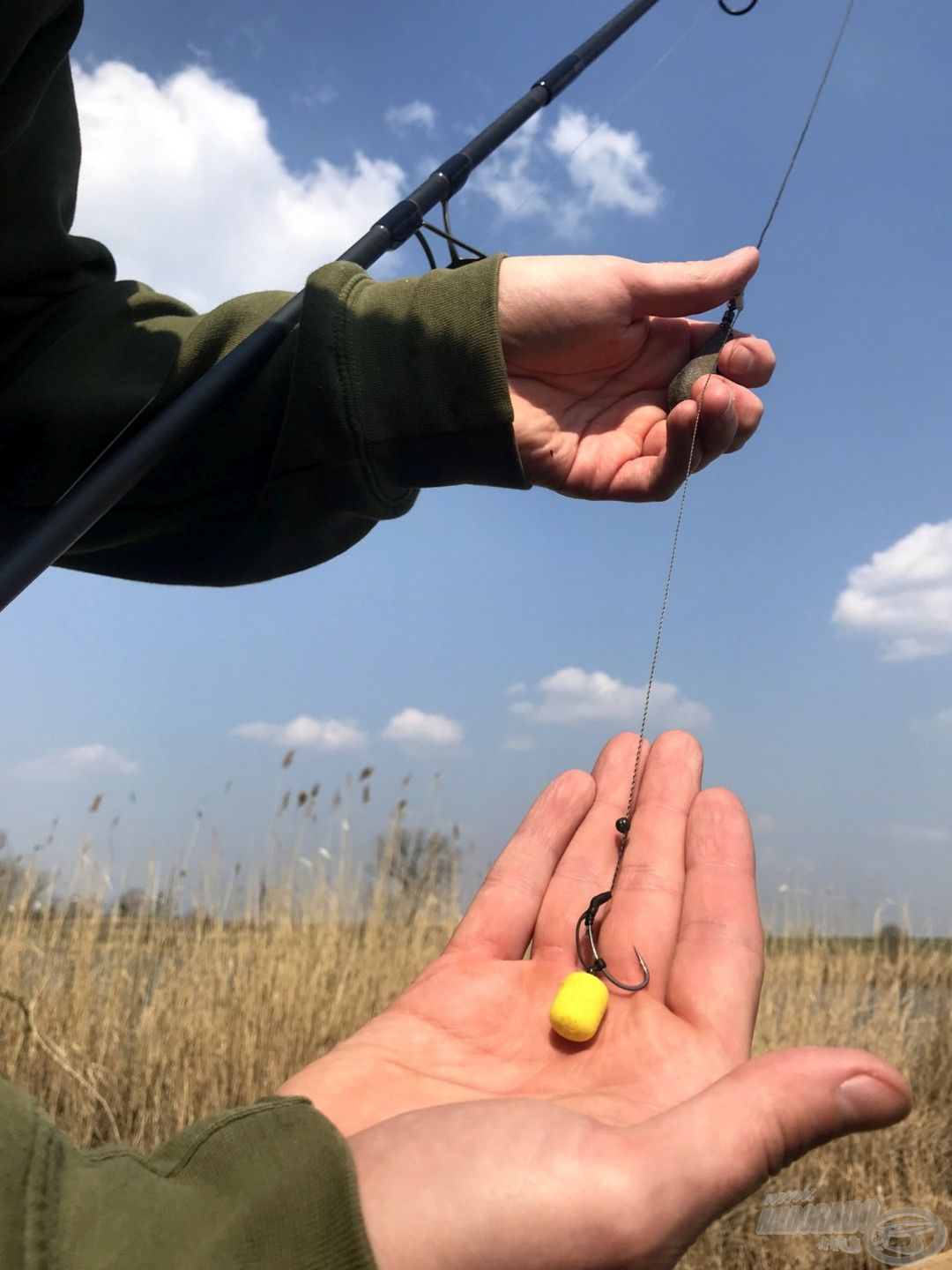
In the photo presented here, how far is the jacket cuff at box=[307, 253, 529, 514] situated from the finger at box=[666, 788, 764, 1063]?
74 centimetres

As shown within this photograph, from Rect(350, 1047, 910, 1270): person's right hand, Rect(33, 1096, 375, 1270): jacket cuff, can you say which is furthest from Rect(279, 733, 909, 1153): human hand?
Rect(33, 1096, 375, 1270): jacket cuff

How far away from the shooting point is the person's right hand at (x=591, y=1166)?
89 cm

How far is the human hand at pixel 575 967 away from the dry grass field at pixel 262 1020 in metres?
2.36

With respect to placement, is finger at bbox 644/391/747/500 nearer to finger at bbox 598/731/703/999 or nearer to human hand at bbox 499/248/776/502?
human hand at bbox 499/248/776/502

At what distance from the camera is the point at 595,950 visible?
1586mm

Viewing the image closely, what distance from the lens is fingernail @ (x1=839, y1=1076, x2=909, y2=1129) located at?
98cm

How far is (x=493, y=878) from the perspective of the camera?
175 centimetres

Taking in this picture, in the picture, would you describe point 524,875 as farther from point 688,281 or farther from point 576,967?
point 688,281

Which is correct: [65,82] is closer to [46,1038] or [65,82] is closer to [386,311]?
[386,311]

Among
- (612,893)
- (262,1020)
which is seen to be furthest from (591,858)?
(262,1020)

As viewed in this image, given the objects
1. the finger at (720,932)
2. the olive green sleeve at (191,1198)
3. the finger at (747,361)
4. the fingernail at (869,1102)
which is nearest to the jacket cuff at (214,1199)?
the olive green sleeve at (191,1198)

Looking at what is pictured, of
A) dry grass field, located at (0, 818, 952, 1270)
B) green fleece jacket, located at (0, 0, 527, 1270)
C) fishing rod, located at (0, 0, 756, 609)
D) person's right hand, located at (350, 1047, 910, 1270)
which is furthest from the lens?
dry grass field, located at (0, 818, 952, 1270)

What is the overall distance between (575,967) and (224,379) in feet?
3.57

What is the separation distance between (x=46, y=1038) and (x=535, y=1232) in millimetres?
3546
